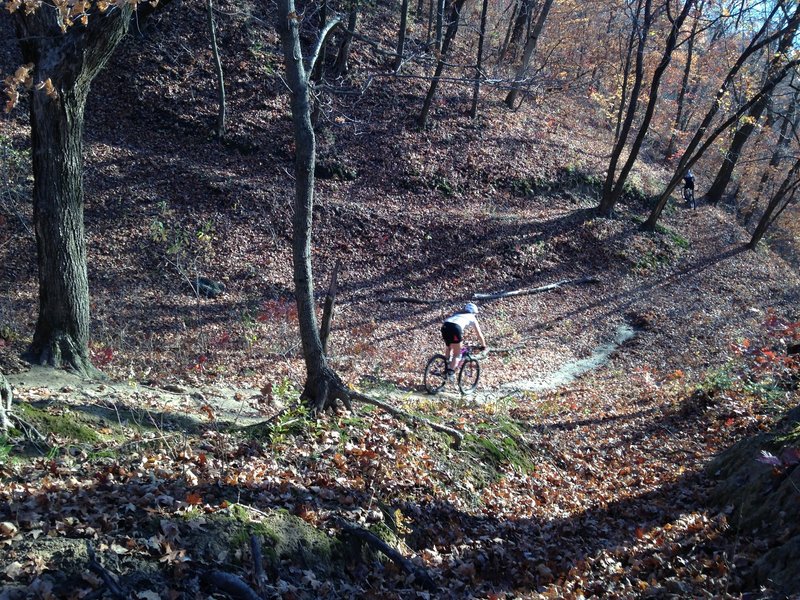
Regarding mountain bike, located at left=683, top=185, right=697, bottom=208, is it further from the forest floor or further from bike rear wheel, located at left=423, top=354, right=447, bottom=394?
bike rear wheel, located at left=423, top=354, right=447, bottom=394

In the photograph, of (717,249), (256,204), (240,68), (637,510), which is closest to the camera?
(637,510)

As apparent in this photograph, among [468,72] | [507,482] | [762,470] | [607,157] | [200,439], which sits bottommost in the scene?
[507,482]

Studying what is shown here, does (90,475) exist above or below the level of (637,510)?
above

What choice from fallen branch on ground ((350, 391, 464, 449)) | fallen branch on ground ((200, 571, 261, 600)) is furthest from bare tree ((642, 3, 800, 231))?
fallen branch on ground ((200, 571, 261, 600))

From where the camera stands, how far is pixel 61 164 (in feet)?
26.1

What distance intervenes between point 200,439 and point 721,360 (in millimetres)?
14752

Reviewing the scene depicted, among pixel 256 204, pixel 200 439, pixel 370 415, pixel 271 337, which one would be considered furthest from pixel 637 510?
pixel 256 204

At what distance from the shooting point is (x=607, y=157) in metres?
31.2

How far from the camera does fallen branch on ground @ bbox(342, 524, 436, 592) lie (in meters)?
5.34

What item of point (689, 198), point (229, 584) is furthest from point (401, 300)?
point (689, 198)

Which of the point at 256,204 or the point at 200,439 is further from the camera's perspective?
the point at 256,204

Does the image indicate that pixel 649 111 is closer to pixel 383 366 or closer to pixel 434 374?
pixel 383 366

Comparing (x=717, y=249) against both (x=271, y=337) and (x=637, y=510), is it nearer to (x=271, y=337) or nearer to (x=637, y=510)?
(x=271, y=337)

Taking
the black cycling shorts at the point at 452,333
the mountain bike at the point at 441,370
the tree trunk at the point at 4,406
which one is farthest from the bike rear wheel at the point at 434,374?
the tree trunk at the point at 4,406
